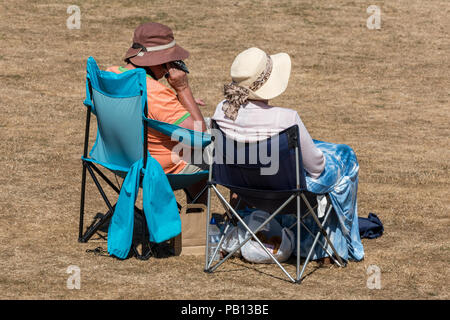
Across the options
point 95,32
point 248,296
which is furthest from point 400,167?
point 95,32

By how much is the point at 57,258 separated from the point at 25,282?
1.67ft

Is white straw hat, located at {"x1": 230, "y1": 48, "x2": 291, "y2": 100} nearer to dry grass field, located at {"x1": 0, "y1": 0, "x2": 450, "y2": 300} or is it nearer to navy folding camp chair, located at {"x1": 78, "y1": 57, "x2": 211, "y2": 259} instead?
navy folding camp chair, located at {"x1": 78, "y1": 57, "x2": 211, "y2": 259}

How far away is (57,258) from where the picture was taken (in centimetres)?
499

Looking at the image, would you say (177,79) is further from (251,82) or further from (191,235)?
(191,235)

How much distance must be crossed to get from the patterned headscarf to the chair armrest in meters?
0.42

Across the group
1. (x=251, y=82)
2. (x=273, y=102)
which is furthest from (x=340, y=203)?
(x=273, y=102)

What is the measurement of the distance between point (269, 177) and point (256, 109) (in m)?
0.40

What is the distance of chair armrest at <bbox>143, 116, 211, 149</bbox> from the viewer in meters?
4.93

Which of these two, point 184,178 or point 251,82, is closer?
point 251,82

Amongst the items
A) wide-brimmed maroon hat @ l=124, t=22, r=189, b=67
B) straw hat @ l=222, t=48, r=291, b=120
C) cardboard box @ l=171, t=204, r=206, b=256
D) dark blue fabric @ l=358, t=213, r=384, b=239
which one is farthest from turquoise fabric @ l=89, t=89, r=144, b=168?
dark blue fabric @ l=358, t=213, r=384, b=239

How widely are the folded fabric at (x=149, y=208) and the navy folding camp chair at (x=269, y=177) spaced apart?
30cm

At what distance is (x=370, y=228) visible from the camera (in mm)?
5602

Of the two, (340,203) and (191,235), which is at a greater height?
(340,203)

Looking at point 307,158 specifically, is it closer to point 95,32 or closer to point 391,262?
point 391,262
